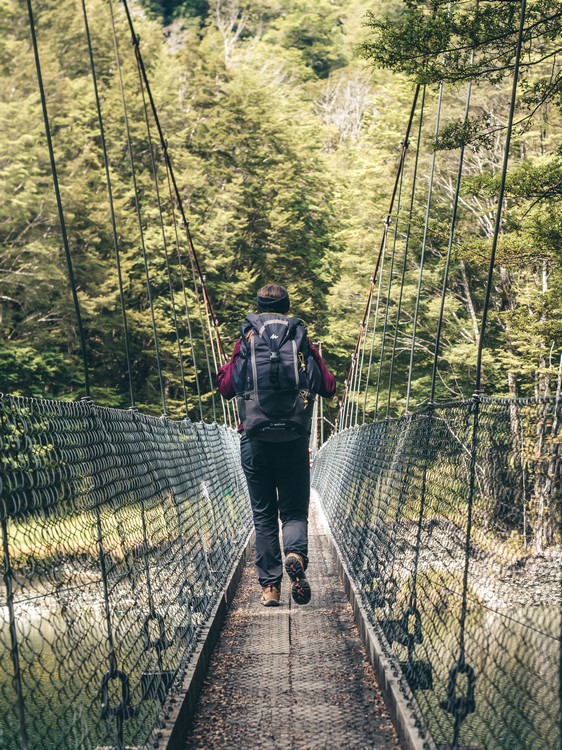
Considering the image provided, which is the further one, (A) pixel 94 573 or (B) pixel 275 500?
(B) pixel 275 500

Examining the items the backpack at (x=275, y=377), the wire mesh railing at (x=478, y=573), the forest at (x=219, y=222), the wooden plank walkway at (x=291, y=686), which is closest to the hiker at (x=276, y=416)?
the backpack at (x=275, y=377)

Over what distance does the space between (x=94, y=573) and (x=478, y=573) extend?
2.77 ft

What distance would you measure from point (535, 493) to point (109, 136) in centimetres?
2117

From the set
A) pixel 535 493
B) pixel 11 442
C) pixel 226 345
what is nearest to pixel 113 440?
pixel 11 442

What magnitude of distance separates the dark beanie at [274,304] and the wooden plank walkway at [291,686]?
1004 mm

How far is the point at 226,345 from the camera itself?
2234cm

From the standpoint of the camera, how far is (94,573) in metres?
2.35

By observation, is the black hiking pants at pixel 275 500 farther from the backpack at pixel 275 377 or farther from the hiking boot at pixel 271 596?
the backpack at pixel 275 377

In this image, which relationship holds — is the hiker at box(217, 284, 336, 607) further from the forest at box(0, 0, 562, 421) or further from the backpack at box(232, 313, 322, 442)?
the forest at box(0, 0, 562, 421)

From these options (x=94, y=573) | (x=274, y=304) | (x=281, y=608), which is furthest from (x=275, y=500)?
(x=94, y=573)

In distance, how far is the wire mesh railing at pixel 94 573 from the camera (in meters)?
1.64

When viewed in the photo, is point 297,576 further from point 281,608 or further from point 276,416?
point 276,416

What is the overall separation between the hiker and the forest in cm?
515

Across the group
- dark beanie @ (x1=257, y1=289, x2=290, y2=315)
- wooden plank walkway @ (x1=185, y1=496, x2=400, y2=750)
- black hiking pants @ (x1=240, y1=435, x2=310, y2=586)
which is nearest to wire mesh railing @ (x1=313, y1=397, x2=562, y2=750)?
wooden plank walkway @ (x1=185, y1=496, x2=400, y2=750)
